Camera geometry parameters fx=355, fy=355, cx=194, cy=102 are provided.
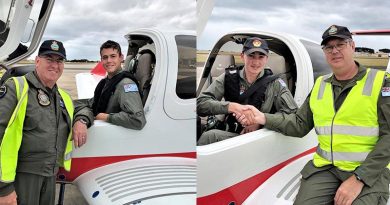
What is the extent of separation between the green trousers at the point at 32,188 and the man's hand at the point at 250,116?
0.84 m

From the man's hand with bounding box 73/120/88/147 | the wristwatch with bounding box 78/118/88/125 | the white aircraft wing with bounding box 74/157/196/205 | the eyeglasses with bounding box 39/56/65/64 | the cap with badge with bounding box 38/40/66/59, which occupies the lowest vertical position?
the white aircraft wing with bounding box 74/157/196/205

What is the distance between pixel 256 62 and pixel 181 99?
0.51 meters

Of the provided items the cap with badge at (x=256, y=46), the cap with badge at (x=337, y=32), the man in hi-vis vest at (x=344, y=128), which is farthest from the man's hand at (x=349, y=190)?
the cap with badge at (x=256, y=46)

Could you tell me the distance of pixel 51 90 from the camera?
4.70 feet

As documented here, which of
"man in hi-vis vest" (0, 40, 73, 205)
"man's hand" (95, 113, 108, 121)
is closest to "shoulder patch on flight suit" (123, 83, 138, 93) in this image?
"man's hand" (95, 113, 108, 121)

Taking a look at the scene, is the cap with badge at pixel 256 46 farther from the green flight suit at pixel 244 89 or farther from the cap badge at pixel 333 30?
the cap badge at pixel 333 30

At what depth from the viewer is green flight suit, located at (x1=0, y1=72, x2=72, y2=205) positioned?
1284 mm

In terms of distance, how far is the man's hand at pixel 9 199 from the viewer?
128 centimetres

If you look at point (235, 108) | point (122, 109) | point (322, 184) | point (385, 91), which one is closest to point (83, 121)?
point (122, 109)

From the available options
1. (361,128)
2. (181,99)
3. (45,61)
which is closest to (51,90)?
(45,61)

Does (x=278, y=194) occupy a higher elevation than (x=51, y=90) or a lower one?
lower

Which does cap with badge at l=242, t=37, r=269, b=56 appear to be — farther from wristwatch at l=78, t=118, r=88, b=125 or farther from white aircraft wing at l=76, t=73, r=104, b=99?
wristwatch at l=78, t=118, r=88, b=125

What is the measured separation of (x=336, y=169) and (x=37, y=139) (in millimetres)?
1204

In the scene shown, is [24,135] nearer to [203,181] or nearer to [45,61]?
[45,61]
